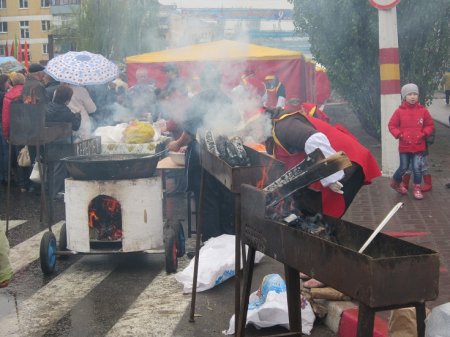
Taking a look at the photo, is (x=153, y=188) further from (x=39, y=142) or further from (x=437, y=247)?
(x=437, y=247)

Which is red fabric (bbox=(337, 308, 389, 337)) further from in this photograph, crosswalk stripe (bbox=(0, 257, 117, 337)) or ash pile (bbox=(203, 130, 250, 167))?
crosswalk stripe (bbox=(0, 257, 117, 337))

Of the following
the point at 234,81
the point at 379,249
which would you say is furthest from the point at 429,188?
the point at 379,249

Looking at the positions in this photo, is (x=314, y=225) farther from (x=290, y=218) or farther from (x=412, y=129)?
(x=412, y=129)

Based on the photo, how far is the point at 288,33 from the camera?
1441cm

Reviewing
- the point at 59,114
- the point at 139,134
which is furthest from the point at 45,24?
the point at 139,134

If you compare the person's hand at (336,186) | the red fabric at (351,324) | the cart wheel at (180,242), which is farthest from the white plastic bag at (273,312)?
the cart wheel at (180,242)

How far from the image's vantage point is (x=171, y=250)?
6.45 m

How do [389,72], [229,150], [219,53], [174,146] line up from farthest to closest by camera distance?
[389,72]
[219,53]
[174,146]
[229,150]

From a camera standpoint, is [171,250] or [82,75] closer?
[171,250]

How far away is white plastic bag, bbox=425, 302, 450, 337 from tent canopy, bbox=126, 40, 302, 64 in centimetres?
648

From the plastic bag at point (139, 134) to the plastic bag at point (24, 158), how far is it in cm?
265

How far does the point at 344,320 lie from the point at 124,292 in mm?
2072

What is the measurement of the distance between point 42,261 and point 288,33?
9180 millimetres

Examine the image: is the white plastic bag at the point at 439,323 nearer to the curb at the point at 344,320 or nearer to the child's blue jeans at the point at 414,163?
the curb at the point at 344,320
